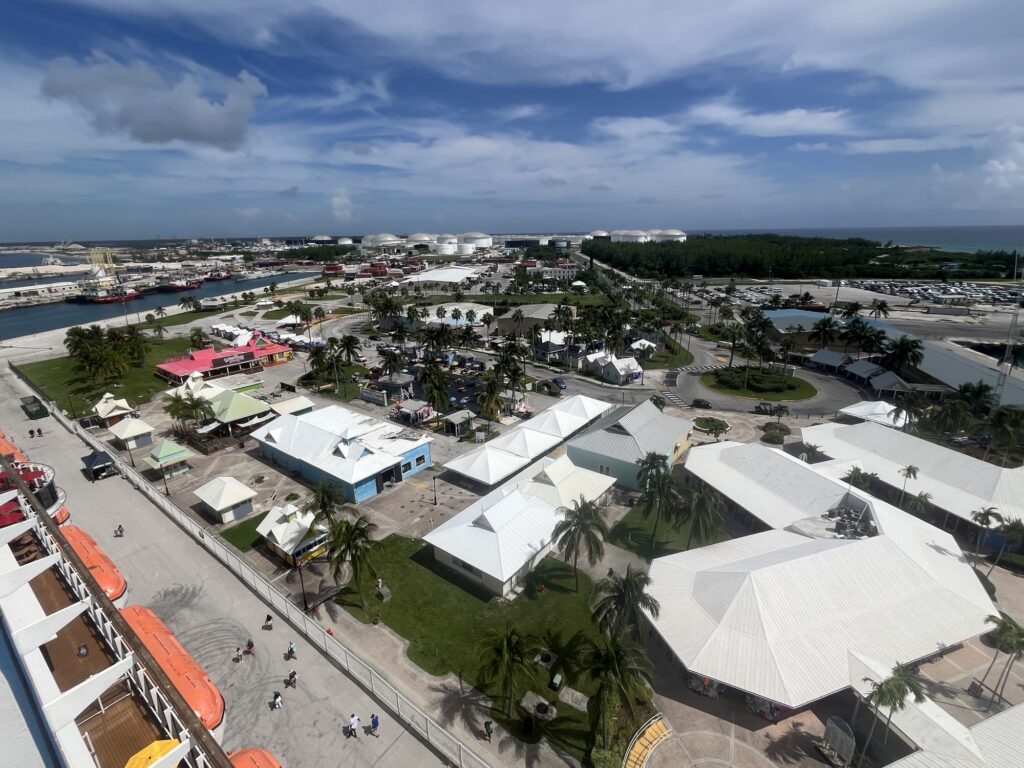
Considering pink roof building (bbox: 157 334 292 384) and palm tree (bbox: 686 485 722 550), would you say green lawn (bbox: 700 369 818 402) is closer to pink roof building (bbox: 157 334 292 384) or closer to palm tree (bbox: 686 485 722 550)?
palm tree (bbox: 686 485 722 550)

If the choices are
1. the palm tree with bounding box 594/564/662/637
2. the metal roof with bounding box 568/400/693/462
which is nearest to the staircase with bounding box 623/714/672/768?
the palm tree with bounding box 594/564/662/637

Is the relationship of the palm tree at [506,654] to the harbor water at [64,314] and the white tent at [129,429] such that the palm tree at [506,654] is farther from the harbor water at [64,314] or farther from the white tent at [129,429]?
the harbor water at [64,314]

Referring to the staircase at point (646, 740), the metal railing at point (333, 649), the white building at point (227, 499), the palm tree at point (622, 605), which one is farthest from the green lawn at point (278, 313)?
the staircase at point (646, 740)

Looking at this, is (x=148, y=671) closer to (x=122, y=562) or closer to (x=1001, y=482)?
(x=122, y=562)

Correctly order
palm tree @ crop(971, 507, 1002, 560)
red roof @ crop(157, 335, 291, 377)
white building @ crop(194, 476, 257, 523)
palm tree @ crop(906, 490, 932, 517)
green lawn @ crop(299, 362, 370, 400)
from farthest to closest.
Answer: red roof @ crop(157, 335, 291, 377) < green lawn @ crop(299, 362, 370, 400) < white building @ crop(194, 476, 257, 523) < palm tree @ crop(906, 490, 932, 517) < palm tree @ crop(971, 507, 1002, 560)

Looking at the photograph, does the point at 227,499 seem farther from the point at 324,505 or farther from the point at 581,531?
the point at 581,531

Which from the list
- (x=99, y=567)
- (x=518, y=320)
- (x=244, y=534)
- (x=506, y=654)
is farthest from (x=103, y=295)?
(x=506, y=654)

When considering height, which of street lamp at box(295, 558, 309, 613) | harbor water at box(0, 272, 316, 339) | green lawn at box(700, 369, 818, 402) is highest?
green lawn at box(700, 369, 818, 402)
